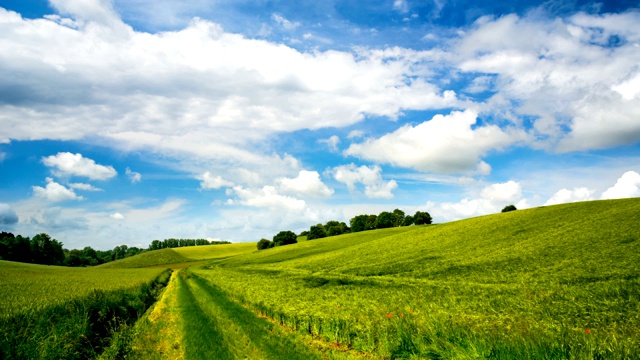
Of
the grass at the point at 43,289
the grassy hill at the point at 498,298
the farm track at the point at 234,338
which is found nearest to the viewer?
the grassy hill at the point at 498,298

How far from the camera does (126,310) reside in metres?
22.2

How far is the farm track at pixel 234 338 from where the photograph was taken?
41.4ft

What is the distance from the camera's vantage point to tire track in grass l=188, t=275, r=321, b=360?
1239cm

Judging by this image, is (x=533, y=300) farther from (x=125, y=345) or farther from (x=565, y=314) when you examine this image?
(x=125, y=345)

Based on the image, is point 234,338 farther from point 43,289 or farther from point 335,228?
point 335,228

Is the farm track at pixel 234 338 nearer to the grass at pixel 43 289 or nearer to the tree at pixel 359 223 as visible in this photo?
the grass at pixel 43 289

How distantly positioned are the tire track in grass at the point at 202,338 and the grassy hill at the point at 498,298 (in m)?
3.58

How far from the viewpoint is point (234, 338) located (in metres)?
14.9

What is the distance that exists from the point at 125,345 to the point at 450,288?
1869 cm

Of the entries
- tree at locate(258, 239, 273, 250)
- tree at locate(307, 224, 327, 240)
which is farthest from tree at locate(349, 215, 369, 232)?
tree at locate(258, 239, 273, 250)

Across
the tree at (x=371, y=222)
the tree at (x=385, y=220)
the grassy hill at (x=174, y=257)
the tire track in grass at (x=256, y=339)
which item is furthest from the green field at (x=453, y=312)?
the grassy hill at (x=174, y=257)

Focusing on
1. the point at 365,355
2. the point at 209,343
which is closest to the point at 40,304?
the point at 209,343

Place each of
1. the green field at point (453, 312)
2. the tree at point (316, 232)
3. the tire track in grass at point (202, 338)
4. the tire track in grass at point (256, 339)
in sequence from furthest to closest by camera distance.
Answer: the tree at point (316, 232)
the tire track in grass at point (202, 338)
the tire track in grass at point (256, 339)
the green field at point (453, 312)

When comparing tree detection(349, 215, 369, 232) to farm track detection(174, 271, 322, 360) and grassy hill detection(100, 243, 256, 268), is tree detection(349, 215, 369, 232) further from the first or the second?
farm track detection(174, 271, 322, 360)
